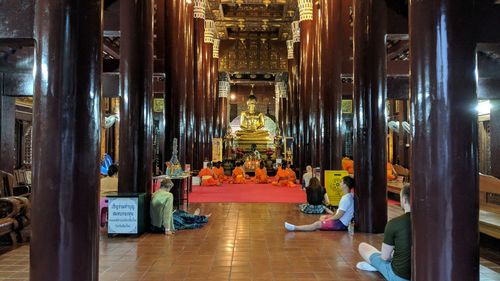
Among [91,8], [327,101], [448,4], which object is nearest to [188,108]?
[327,101]

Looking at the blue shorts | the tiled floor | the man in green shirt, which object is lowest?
the tiled floor

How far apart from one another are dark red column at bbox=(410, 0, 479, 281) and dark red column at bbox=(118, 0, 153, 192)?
5.14 m

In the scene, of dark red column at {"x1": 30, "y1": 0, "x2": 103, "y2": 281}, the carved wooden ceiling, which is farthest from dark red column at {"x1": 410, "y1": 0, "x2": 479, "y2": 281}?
the carved wooden ceiling

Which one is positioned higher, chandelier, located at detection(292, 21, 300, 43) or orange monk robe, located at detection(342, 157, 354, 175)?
chandelier, located at detection(292, 21, 300, 43)

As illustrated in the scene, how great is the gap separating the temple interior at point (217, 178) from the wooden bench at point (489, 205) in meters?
0.03

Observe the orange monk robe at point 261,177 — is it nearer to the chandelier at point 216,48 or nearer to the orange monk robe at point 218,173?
the orange monk robe at point 218,173

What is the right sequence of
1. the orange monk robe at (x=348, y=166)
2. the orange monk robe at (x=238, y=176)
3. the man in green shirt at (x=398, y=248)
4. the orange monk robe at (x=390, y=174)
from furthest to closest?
the orange monk robe at (x=238, y=176) < the orange monk robe at (x=390, y=174) < the orange monk robe at (x=348, y=166) < the man in green shirt at (x=398, y=248)

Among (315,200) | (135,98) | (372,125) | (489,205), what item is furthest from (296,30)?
(489,205)

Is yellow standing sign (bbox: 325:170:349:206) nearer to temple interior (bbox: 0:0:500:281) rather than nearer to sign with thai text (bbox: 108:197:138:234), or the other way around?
temple interior (bbox: 0:0:500:281)

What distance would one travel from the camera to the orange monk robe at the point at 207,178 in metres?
16.6

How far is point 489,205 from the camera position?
270 inches

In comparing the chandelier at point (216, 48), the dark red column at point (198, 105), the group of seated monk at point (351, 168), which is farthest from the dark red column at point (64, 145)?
the chandelier at point (216, 48)

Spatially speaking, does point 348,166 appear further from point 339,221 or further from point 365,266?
point 365,266

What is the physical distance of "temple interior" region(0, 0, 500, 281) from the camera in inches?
123
